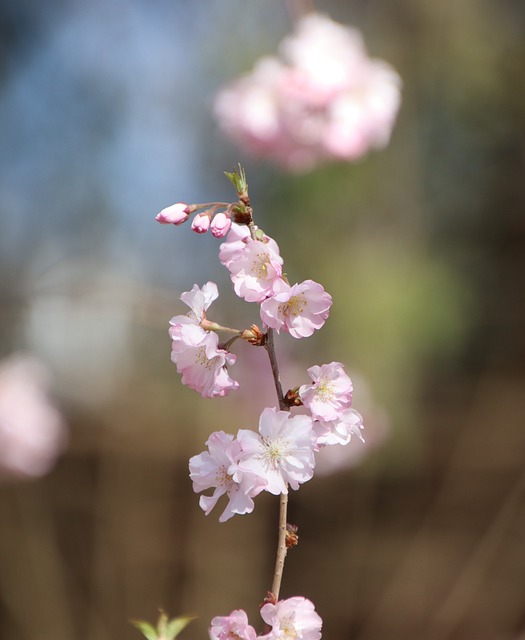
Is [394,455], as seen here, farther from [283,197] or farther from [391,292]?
[283,197]

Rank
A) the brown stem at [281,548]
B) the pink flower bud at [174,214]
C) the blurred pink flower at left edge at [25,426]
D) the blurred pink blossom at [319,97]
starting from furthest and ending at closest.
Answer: the blurred pink flower at left edge at [25,426]
the blurred pink blossom at [319,97]
the pink flower bud at [174,214]
the brown stem at [281,548]

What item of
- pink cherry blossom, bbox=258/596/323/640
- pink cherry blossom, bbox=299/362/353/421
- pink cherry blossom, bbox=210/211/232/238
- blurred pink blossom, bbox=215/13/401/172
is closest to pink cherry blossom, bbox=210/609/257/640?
pink cherry blossom, bbox=258/596/323/640

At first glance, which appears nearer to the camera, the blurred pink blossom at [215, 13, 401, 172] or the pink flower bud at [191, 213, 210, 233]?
the pink flower bud at [191, 213, 210, 233]

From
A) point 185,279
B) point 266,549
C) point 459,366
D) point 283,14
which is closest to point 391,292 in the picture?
point 459,366

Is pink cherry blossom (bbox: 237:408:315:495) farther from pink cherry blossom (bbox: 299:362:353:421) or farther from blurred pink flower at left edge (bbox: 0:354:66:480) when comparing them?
blurred pink flower at left edge (bbox: 0:354:66:480)

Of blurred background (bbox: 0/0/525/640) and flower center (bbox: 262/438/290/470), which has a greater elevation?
blurred background (bbox: 0/0/525/640)

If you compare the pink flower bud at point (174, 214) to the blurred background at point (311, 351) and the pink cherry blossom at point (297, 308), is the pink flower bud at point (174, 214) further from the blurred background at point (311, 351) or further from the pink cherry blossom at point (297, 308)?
the blurred background at point (311, 351)

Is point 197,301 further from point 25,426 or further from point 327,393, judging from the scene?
point 25,426

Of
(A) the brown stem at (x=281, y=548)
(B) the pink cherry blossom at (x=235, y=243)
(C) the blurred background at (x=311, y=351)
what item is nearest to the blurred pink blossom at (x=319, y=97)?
(C) the blurred background at (x=311, y=351)
